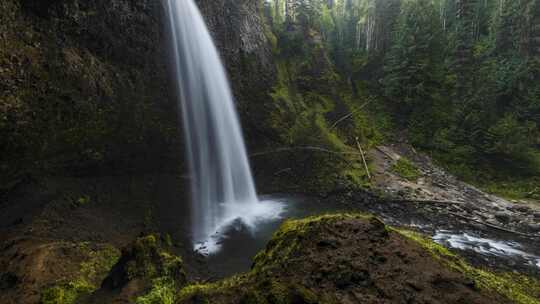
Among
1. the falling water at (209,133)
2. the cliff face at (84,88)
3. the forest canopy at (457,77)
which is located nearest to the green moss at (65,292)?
the cliff face at (84,88)

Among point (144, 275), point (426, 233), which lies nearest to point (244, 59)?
point (426, 233)

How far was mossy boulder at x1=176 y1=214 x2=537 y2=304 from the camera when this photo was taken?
2549 millimetres

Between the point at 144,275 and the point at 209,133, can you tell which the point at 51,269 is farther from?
the point at 209,133

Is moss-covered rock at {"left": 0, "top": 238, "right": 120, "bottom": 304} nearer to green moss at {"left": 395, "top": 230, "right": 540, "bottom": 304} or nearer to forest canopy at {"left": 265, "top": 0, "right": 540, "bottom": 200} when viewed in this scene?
green moss at {"left": 395, "top": 230, "right": 540, "bottom": 304}

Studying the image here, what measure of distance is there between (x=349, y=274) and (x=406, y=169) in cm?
1789

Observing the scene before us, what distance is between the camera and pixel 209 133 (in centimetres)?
1558

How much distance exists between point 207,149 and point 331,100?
1405 cm

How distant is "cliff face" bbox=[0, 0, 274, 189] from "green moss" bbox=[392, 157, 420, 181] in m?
13.8

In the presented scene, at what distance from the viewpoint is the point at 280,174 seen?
17453 millimetres

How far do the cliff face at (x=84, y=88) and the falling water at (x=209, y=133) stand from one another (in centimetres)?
91

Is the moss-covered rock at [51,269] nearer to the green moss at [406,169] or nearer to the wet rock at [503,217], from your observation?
the wet rock at [503,217]

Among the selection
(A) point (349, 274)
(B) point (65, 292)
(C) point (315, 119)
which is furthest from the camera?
(C) point (315, 119)

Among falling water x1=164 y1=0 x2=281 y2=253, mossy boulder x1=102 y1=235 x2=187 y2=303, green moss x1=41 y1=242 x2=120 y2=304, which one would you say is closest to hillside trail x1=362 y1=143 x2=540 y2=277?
falling water x1=164 y1=0 x2=281 y2=253

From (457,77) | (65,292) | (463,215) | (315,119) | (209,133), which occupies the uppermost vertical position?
(457,77)
